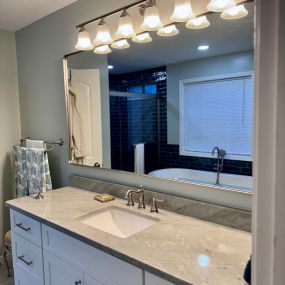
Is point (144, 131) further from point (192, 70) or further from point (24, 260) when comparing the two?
point (24, 260)

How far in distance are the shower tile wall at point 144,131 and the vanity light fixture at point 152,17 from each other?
0.24m

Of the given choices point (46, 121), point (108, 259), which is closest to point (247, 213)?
point (108, 259)

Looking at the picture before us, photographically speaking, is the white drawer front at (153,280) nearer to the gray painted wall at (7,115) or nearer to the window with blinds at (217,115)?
the window with blinds at (217,115)

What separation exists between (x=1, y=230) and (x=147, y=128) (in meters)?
1.89

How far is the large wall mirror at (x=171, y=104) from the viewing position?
131 cm

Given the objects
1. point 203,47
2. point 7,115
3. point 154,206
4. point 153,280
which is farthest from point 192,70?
point 7,115

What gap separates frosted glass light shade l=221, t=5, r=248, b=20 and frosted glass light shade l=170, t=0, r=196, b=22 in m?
0.16

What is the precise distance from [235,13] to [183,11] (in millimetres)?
251

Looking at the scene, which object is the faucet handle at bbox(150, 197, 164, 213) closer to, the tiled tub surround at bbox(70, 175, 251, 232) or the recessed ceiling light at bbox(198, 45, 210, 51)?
the tiled tub surround at bbox(70, 175, 251, 232)

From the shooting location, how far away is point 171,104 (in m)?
1.57

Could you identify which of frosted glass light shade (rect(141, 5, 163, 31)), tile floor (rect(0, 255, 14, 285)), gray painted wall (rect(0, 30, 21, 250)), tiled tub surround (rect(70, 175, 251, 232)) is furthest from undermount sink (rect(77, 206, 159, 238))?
gray painted wall (rect(0, 30, 21, 250))

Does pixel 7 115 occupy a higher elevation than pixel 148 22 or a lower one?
lower

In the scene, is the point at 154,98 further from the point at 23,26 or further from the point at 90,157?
the point at 23,26

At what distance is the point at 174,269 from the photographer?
940 mm
